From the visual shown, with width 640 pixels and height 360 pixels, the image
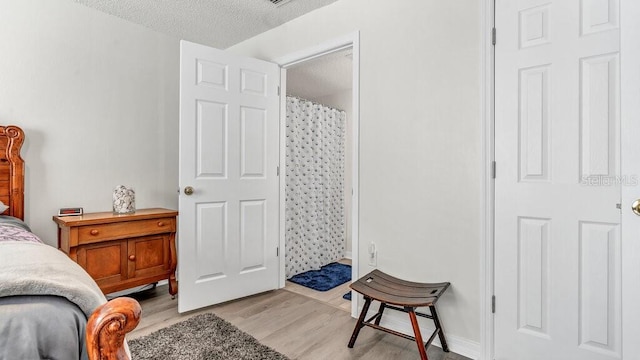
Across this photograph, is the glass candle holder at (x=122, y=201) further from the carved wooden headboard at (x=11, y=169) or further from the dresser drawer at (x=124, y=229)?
the carved wooden headboard at (x=11, y=169)

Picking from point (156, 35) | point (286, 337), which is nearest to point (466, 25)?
point (286, 337)

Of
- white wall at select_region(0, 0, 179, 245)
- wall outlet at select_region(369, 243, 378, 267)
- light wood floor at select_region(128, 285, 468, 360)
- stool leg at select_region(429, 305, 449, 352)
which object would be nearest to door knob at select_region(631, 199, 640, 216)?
stool leg at select_region(429, 305, 449, 352)

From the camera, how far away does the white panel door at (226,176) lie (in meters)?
2.41

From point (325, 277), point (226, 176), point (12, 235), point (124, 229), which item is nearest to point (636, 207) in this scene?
point (226, 176)

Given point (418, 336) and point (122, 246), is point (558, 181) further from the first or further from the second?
point (122, 246)

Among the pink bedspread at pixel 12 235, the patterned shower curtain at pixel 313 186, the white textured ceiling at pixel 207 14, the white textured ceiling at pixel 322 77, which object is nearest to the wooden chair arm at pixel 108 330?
the pink bedspread at pixel 12 235

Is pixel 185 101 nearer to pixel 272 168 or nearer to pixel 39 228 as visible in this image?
pixel 272 168

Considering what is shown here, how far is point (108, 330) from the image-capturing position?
706 millimetres

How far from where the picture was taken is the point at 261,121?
2.81m

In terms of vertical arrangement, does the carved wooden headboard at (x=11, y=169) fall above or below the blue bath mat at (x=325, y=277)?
above

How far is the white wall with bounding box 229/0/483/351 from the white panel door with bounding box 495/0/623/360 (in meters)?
0.14

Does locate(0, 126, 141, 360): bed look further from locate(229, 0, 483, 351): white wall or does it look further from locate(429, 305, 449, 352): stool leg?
locate(229, 0, 483, 351): white wall

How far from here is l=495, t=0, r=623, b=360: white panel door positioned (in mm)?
1475

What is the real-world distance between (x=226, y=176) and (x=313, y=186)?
126cm
